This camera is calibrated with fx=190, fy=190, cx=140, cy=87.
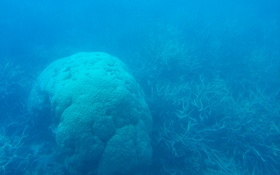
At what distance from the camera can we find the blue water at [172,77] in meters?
4.18

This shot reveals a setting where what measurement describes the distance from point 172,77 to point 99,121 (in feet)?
12.5

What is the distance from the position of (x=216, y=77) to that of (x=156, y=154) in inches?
151

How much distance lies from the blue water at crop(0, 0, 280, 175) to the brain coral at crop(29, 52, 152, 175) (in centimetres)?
16

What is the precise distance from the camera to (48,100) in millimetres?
4184

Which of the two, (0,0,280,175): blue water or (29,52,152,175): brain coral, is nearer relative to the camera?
(29,52,152,175): brain coral

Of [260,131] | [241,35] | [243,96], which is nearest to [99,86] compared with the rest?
[260,131]

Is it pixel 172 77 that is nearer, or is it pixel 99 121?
pixel 99 121

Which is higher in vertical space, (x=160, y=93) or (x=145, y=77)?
(x=145, y=77)

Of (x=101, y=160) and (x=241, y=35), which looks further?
(x=241, y=35)

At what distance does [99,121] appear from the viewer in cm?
327

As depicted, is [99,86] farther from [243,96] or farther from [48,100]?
[243,96]

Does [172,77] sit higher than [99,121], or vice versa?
[172,77]

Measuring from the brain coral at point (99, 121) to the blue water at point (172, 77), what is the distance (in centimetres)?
16

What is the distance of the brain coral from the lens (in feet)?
10.3
